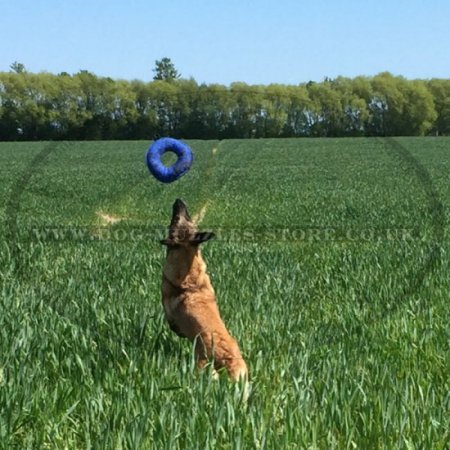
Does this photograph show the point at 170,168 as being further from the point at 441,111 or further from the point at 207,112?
the point at 441,111

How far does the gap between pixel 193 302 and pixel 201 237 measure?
15.1 inches

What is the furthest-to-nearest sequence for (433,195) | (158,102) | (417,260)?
(433,195)
(417,260)
(158,102)

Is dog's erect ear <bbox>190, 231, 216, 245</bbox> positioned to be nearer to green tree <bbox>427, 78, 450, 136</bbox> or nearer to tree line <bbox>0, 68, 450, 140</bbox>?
tree line <bbox>0, 68, 450, 140</bbox>

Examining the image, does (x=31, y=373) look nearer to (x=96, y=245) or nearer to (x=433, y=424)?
(x=433, y=424)

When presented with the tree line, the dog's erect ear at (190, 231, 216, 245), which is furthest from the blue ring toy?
the dog's erect ear at (190, 231, 216, 245)

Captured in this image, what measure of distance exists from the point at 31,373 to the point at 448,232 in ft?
31.1

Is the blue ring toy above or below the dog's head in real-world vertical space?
above

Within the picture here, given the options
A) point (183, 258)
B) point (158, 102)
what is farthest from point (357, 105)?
point (183, 258)

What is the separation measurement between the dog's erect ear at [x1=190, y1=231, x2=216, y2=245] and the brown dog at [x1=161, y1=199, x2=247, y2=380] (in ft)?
0.15

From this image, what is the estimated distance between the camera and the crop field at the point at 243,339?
2.95 m

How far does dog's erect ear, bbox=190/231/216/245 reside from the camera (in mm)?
3404

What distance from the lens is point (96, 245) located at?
999 centimetres

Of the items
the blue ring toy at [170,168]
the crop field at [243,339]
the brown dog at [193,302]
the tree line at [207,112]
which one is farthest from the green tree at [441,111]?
the brown dog at [193,302]

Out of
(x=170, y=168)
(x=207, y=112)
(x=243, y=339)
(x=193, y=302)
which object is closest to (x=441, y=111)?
(x=207, y=112)
